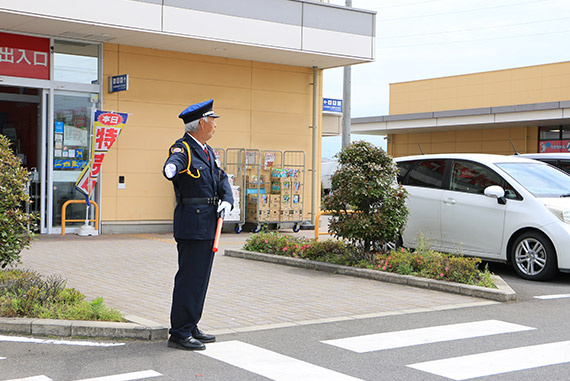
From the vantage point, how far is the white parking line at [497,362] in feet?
17.5

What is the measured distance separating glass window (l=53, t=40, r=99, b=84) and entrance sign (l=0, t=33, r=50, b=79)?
9.4 inches

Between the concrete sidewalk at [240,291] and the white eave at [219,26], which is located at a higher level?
the white eave at [219,26]

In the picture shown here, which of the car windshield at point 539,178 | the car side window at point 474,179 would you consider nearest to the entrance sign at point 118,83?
the car side window at point 474,179

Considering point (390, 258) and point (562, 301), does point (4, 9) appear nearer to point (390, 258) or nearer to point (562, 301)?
point (390, 258)

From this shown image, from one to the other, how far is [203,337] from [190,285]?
464 millimetres

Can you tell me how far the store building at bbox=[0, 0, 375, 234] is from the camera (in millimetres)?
14789

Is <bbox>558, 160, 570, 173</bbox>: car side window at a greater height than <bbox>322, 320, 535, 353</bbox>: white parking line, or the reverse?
<bbox>558, 160, 570, 173</bbox>: car side window

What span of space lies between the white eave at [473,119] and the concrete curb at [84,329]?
1060 inches

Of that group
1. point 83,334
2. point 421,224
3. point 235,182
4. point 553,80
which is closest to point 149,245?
point 235,182

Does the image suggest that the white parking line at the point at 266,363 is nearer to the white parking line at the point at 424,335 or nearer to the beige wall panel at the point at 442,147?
the white parking line at the point at 424,335

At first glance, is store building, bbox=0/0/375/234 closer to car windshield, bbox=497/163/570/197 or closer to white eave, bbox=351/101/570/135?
car windshield, bbox=497/163/570/197

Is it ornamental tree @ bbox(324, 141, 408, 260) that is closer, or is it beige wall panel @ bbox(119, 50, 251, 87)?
ornamental tree @ bbox(324, 141, 408, 260)

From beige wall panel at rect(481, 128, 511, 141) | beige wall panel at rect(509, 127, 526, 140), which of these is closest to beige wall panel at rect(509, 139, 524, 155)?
beige wall panel at rect(509, 127, 526, 140)

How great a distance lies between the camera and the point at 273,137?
1869 centimetres
